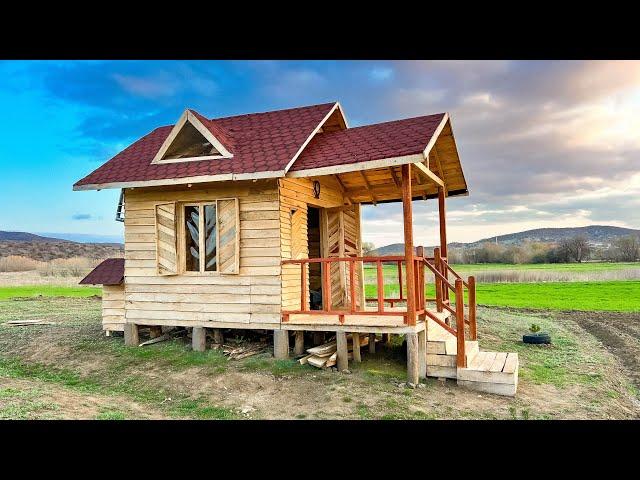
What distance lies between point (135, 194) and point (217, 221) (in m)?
2.24

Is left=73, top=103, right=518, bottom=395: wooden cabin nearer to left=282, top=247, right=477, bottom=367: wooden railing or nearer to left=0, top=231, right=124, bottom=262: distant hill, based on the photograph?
left=282, top=247, right=477, bottom=367: wooden railing

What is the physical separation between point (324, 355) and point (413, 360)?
1.76m

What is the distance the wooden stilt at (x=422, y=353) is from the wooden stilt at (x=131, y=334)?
626 centimetres

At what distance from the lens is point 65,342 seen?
→ 1185 cm

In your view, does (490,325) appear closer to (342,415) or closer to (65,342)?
(342,415)

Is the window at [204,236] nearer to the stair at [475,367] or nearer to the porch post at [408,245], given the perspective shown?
the porch post at [408,245]

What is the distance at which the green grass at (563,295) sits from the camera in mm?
21109

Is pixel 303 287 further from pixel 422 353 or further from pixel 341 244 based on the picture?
pixel 341 244

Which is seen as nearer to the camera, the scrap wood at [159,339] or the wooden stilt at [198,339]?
the wooden stilt at [198,339]

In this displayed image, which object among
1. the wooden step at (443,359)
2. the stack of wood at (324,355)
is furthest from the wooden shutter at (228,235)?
the wooden step at (443,359)

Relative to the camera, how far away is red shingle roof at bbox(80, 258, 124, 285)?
11625 millimetres

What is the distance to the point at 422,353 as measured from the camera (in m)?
8.88

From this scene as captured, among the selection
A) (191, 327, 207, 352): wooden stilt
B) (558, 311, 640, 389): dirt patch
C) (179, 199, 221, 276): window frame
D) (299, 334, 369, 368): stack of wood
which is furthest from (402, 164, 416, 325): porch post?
(558, 311, 640, 389): dirt patch
